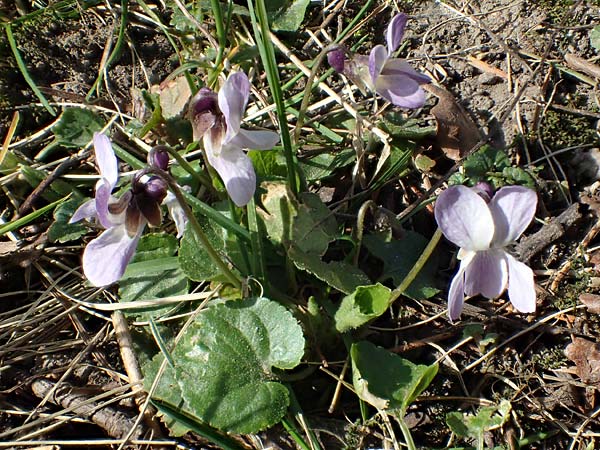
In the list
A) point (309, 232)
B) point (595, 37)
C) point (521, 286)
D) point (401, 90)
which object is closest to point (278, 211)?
point (309, 232)

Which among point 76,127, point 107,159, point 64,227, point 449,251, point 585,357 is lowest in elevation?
point 585,357

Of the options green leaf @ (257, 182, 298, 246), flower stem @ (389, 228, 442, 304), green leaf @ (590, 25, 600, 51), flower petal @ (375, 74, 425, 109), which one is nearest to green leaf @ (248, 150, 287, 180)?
green leaf @ (257, 182, 298, 246)

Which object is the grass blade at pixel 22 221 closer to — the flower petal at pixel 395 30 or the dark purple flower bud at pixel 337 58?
the dark purple flower bud at pixel 337 58

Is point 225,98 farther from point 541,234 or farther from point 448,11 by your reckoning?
point 448,11

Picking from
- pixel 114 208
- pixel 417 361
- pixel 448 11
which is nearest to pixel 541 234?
pixel 417 361

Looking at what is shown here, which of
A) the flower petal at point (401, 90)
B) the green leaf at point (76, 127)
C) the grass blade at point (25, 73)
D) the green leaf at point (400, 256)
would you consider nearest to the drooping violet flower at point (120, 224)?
the flower petal at point (401, 90)

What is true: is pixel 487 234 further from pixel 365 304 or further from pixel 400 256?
pixel 400 256

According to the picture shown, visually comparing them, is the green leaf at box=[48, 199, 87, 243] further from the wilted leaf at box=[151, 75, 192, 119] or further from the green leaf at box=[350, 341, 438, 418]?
the green leaf at box=[350, 341, 438, 418]
